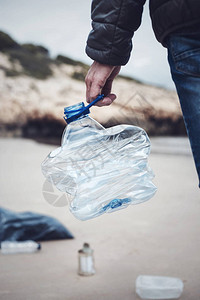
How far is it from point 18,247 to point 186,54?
84.4 inches

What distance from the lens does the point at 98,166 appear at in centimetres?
158

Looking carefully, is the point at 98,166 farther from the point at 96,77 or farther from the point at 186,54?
the point at 186,54

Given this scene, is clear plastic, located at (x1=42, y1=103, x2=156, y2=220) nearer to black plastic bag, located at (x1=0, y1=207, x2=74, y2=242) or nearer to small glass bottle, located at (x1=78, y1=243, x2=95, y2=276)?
small glass bottle, located at (x1=78, y1=243, x2=95, y2=276)

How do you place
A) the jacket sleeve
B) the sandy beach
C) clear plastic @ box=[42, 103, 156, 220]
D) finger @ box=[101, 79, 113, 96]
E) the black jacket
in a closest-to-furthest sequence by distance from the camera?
the black jacket
the jacket sleeve
finger @ box=[101, 79, 113, 96]
clear plastic @ box=[42, 103, 156, 220]
the sandy beach

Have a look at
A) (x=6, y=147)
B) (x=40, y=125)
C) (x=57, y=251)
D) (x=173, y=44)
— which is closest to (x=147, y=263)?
(x=57, y=251)

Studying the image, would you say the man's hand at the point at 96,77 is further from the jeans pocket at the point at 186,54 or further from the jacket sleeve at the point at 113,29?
the jeans pocket at the point at 186,54

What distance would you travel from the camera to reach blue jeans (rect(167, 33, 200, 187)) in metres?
1.03

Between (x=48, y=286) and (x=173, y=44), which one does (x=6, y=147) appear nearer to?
(x=48, y=286)

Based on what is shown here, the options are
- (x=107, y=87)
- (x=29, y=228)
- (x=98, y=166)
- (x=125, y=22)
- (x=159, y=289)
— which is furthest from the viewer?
(x=29, y=228)

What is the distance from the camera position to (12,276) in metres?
2.28

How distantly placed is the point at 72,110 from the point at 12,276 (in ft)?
4.77

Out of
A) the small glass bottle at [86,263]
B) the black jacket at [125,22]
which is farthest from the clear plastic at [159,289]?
the black jacket at [125,22]

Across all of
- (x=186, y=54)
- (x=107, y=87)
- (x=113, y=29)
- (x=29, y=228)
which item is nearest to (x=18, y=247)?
(x=29, y=228)

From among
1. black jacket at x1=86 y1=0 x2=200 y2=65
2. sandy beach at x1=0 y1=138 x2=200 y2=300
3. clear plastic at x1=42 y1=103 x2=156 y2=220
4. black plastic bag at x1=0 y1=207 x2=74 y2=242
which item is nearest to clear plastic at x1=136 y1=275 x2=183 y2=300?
sandy beach at x1=0 y1=138 x2=200 y2=300
